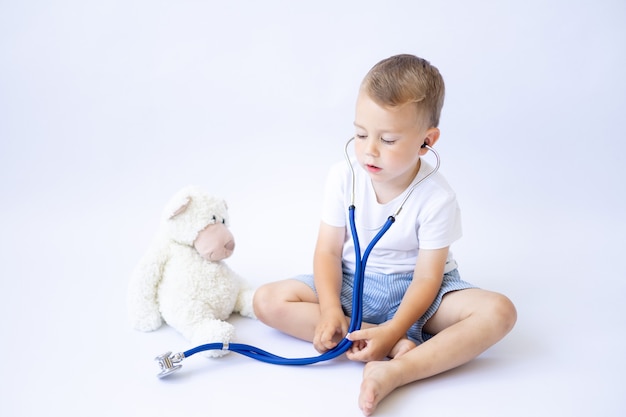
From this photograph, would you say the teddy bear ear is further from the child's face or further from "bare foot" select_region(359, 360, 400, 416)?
"bare foot" select_region(359, 360, 400, 416)

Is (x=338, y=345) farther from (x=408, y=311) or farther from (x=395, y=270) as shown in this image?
(x=395, y=270)

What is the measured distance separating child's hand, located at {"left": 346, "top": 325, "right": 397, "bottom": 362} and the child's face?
421 mm

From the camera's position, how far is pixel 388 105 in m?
1.71

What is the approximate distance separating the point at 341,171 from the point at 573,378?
2.80 feet

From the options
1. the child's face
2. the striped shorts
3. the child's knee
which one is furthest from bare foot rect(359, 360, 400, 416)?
the child's face

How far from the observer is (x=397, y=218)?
1.92m

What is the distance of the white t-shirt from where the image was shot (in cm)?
188

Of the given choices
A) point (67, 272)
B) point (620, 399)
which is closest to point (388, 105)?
point (620, 399)

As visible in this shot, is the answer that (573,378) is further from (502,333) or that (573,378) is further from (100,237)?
(100,237)

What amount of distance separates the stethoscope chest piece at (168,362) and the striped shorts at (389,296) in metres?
0.48

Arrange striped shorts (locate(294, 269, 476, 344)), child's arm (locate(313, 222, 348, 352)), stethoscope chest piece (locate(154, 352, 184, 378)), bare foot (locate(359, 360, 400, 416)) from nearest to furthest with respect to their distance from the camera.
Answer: bare foot (locate(359, 360, 400, 416)), stethoscope chest piece (locate(154, 352, 184, 378)), child's arm (locate(313, 222, 348, 352)), striped shorts (locate(294, 269, 476, 344))

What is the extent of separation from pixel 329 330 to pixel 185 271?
0.47 meters

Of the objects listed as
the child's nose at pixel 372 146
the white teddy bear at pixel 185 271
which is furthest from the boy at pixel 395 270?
the white teddy bear at pixel 185 271

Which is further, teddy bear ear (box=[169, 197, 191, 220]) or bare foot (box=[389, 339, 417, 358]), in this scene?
teddy bear ear (box=[169, 197, 191, 220])
